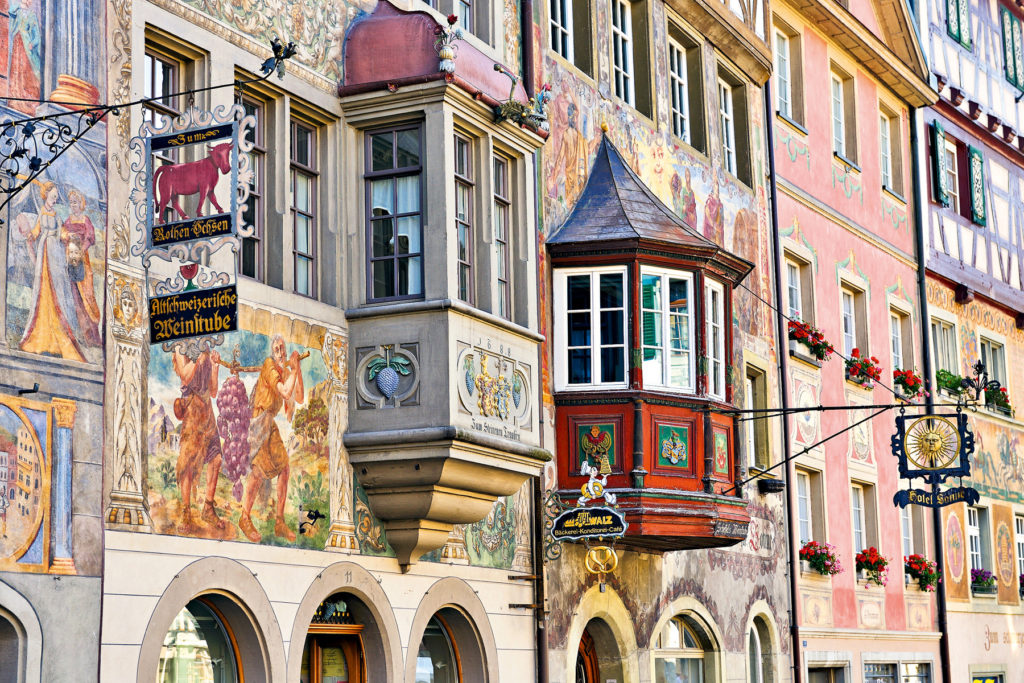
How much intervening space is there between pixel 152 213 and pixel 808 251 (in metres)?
14.2

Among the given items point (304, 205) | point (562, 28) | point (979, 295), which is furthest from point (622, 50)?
point (979, 295)

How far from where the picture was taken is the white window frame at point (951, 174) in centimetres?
2912

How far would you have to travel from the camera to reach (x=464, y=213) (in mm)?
14148

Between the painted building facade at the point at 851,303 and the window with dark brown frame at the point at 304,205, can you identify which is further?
the painted building facade at the point at 851,303

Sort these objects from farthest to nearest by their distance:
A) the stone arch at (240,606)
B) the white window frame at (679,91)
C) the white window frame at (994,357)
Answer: the white window frame at (994,357)
the white window frame at (679,91)
the stone arch at (240,606)

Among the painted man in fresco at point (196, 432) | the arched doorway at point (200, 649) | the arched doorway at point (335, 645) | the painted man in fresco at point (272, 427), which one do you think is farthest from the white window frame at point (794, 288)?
the painted man in fresco at point (196, 432)

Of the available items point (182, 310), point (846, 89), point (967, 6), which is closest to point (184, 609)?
point (182, 310)

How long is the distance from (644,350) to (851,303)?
910 cm

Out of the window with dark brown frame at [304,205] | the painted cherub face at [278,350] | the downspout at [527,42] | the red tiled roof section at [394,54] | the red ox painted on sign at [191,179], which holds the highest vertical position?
the downspout at [527,42]

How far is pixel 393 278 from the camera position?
44.8 ft

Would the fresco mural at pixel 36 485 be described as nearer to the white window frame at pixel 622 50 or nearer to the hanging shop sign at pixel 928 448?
the white window frame at pixel 622 50

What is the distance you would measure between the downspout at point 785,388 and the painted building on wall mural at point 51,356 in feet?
40.4

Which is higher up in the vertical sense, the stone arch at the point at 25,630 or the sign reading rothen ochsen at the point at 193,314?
the sign reading rothen ochsen at the point at 193,314

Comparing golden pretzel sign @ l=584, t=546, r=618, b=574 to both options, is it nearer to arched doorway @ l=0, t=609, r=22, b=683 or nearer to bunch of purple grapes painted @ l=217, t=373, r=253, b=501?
bunch of purple grapes painted @ l=217, t=373, r=253, b=501
